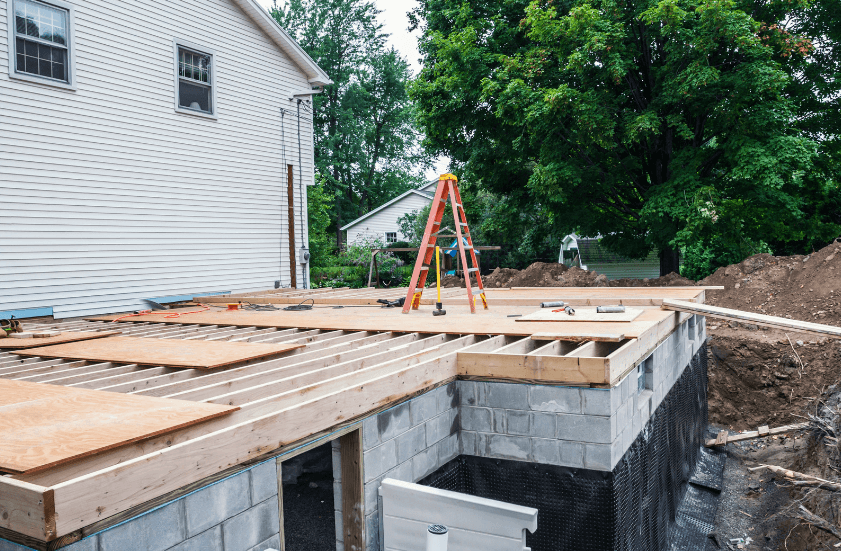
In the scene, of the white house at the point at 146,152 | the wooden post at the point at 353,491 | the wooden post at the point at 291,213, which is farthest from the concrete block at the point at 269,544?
the wooden post at the point at 291,213

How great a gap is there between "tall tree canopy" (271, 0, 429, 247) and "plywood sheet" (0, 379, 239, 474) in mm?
33358

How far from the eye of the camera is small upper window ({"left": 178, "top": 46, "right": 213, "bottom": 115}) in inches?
444

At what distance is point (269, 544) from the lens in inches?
118

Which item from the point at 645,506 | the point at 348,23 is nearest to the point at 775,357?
the point at 645,506

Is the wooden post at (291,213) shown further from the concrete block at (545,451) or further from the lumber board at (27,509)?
the lumber board at (27,509)

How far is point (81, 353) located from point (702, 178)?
14352mm

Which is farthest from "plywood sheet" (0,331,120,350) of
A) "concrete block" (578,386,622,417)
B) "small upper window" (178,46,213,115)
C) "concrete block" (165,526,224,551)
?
"small upper window" (178,46,213,115)

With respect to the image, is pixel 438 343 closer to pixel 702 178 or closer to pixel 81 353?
pixel 81 353

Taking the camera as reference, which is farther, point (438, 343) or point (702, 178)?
point (702, 178)

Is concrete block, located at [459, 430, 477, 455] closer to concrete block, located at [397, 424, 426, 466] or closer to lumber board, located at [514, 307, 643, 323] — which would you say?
concrete block, located at [397, 424, 426, 466]

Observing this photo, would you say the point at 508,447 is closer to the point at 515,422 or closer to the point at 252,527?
the point at 515,422

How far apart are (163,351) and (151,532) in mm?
2870

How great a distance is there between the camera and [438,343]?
5.24 m

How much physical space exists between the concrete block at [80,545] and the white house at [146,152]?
791 centimetres
